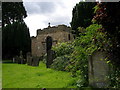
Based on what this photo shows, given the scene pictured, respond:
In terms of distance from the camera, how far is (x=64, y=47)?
11.4 meters

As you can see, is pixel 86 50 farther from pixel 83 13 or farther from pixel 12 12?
pixel 12 12

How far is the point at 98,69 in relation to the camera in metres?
5.57

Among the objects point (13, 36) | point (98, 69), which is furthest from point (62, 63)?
point (13, 36)

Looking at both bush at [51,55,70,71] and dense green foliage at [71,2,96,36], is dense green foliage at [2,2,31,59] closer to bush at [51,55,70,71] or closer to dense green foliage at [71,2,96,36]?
dense green foliage at [71,2,96,36]

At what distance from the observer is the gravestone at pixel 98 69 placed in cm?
540

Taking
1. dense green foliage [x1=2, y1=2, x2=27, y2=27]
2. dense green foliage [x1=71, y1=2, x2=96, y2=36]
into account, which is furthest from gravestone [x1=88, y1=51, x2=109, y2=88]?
dense green foliage [x1=2, y1=2, x2=27, y2=27]

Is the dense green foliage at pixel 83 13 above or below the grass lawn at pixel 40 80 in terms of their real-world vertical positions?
above

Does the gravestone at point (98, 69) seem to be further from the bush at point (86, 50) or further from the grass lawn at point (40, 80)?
the grass lawn at point (40, 80)

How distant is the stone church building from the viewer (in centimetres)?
2760

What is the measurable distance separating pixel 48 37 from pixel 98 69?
23740 millimetres

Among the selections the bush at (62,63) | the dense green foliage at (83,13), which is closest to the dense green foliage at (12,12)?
the dense green foliage at (83,13)

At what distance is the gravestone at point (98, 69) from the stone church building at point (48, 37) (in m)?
21.1

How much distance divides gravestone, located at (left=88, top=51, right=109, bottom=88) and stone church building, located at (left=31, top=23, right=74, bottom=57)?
69.1ft

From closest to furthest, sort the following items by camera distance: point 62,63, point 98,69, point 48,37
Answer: point 98,69 → point 62,63 → point 48,37
